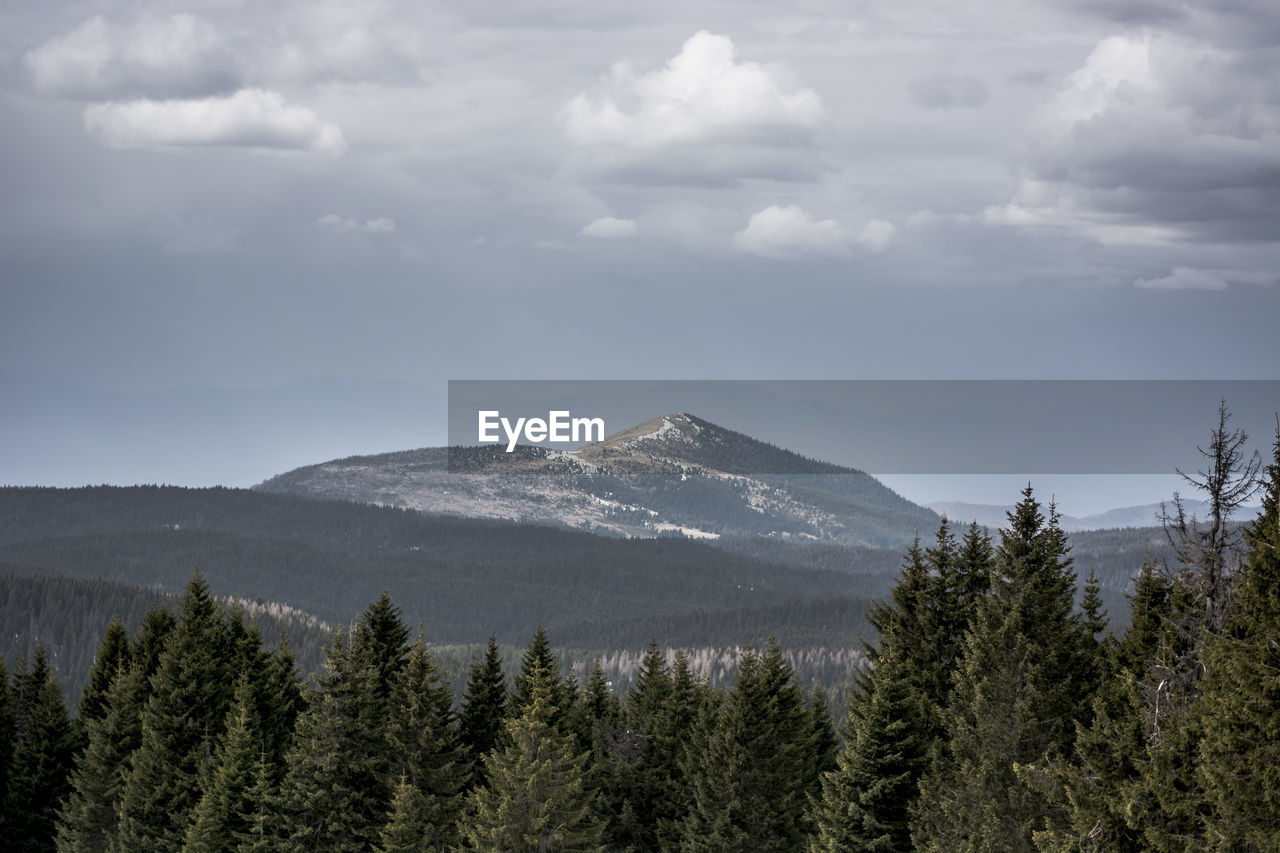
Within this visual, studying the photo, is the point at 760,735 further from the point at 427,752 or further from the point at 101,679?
the point at 101,679

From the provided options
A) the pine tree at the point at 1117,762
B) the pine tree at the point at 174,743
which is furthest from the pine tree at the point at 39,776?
the pine tree at the point at 1117,762

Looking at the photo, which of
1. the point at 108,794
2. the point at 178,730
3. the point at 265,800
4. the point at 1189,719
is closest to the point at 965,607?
the point at 1189,719

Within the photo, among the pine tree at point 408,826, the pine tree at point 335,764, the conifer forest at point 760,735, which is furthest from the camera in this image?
the pine tree at point 335,764

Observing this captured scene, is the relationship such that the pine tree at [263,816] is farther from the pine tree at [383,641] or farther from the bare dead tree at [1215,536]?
the bare dead tree at [1215,536]

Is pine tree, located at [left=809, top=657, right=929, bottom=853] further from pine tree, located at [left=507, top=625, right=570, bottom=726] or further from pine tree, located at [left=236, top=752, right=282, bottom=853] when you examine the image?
pine tree, located at [left=236, top=752, right=282, bottom=853]

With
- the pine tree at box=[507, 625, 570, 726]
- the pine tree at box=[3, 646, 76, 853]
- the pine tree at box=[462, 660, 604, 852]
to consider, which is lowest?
the pine tree at box=[3, 646, 76, 853]

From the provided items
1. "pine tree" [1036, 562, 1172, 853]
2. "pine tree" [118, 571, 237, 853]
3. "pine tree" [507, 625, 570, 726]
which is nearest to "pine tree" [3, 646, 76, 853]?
"pine tree" [118, 571, 237, 853]

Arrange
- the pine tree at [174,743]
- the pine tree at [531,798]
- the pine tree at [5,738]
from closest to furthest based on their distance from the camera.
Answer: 1. the pine tree at [531,798]
2. the pine tree at [174,743]
3. the pine tree at [5,738]

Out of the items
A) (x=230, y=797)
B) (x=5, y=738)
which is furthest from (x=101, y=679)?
(x=230, y=797)
